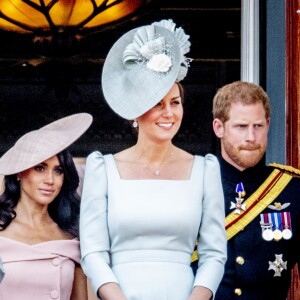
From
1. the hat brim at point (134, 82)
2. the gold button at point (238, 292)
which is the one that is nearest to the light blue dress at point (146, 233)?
the hat brim at point (134, 82)

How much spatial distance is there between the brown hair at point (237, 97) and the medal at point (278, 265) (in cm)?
51

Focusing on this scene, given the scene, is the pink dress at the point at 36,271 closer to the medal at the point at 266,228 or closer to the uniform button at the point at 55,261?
the uniform button at the point at 55,261

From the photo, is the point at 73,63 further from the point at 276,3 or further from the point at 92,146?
the point at 276,3

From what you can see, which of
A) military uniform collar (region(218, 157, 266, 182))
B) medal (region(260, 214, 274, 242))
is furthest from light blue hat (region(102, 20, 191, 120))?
medal (region(260, 214, 274, 242))

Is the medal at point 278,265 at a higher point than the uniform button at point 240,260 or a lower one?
lower

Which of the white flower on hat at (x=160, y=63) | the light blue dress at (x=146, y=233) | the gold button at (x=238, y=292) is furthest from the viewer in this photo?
the gold button at (x=238, y=292)

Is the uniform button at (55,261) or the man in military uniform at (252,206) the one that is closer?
the uniform button at (55,261)

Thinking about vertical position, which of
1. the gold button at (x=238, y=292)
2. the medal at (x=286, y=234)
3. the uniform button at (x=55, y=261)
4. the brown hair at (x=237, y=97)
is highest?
the brown hair at (x=237, y=97)

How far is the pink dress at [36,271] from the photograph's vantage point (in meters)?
4.58

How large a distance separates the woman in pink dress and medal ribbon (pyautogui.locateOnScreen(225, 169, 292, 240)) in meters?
0.63

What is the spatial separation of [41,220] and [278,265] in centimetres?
89

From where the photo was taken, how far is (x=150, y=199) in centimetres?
445

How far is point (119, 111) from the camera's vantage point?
4.55 meters

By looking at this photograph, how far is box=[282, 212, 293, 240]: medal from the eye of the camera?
16.6 feet
